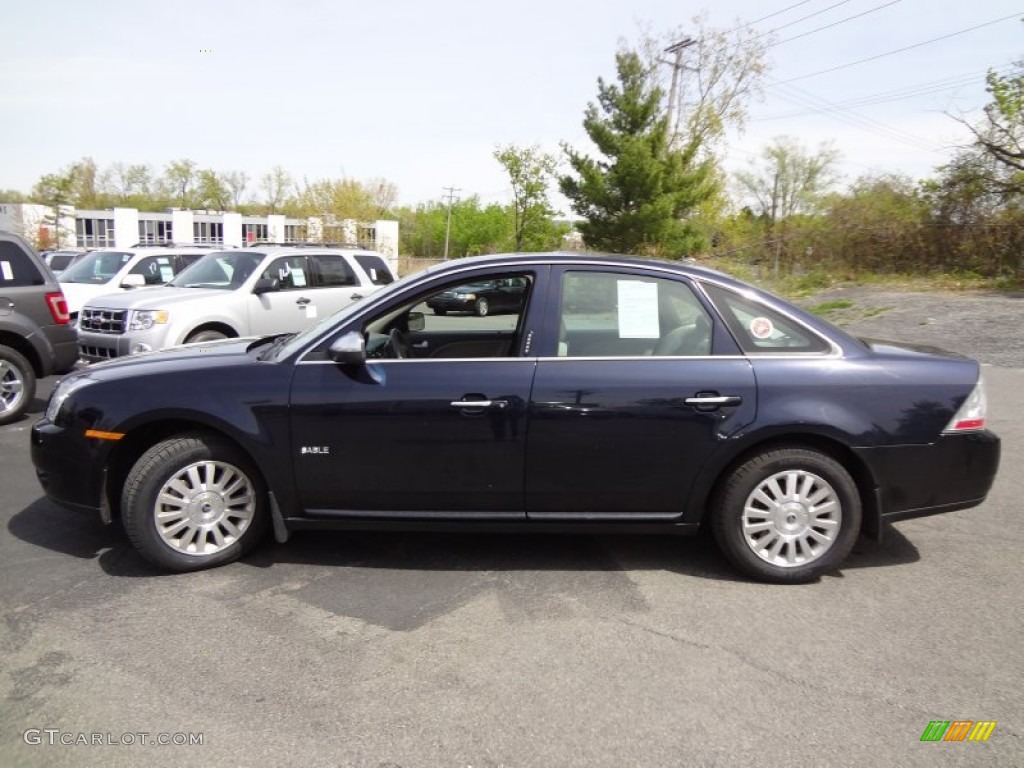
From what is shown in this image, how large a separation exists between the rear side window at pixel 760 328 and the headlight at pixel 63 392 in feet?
11.8

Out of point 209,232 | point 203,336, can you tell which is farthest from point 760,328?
point 209,232

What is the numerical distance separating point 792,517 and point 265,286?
7.74m

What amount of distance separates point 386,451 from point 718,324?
195cm

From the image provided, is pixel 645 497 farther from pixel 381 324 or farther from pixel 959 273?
pixel 959 273

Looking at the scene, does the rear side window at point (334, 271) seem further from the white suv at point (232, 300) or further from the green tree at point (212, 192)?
the green tree at point (212, 192)

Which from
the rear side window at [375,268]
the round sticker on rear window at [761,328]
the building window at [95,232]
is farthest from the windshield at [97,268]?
the building window at [95,232]

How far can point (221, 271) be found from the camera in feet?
33.7

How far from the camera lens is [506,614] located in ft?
12.2

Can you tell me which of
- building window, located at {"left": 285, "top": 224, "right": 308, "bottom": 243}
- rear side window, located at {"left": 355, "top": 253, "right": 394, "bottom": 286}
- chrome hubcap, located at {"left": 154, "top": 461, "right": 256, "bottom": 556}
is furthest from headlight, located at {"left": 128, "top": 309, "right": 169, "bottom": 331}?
building window, located at {"left": 285, "top": 224, "right": 308, "bottom": 243}

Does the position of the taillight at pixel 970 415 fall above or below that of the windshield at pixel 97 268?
below

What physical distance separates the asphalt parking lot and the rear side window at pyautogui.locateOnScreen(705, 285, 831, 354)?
1.31 meters

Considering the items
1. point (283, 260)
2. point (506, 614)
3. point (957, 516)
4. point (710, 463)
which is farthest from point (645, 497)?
point (283, 260)

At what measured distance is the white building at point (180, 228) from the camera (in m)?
43.1

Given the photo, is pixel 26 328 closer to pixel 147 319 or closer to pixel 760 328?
pixel 147 319
